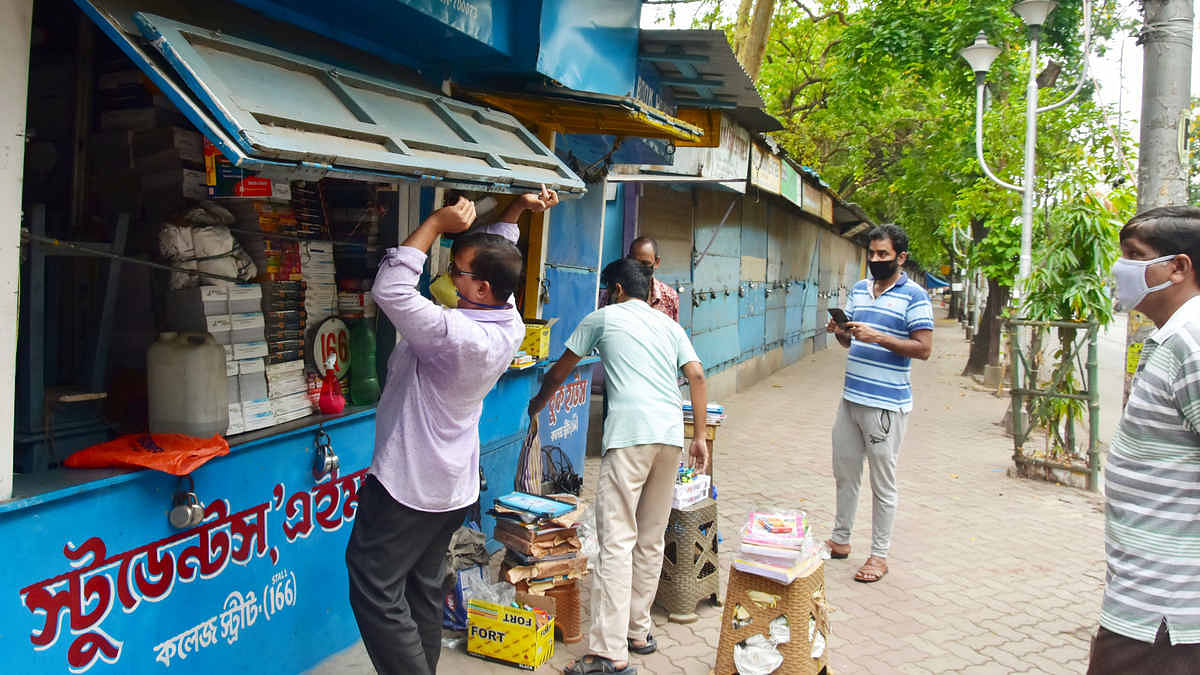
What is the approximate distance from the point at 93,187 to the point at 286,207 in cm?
71

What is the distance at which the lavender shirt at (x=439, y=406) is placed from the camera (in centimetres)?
273

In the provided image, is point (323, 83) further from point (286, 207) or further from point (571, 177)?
point (571, 177)

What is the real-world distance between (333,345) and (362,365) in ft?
0.79

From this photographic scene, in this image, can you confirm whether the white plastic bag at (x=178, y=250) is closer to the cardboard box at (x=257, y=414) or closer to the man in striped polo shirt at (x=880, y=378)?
the cardboard box at (x=257, y=414)

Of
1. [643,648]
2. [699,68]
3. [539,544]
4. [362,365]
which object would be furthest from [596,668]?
[699,68]

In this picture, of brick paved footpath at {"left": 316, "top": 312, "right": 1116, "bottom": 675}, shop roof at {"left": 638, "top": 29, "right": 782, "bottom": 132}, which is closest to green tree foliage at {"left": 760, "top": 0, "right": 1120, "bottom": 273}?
brick paved footpath at {"left": 316, "top": 312, "right": 1116, "bottom": 675}

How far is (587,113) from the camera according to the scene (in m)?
4.77

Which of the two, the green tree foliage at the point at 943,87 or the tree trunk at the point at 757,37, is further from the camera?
the green tree foliage at the point at 943,87

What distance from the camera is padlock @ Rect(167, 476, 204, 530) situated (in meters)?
2.72

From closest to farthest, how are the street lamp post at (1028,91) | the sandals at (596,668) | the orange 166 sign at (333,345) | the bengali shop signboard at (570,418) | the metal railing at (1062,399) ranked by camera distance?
the sandals at (596,668)
the orange 166 sign at (333,345)
the bengali shop signboard at (570,418)
the metal railing at (1062,399)
the street lamp post at (1028,91)

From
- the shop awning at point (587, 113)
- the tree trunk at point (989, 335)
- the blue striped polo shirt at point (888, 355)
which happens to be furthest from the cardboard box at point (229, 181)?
the tree trunk at point (989, 335)

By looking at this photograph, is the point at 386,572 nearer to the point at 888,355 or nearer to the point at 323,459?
the point at 323,459

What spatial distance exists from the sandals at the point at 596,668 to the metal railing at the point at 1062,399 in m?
5.70

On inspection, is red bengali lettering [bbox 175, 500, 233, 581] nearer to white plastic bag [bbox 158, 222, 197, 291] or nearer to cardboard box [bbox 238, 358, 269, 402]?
cardboard box [bbox 238, 358, 269, 402]
